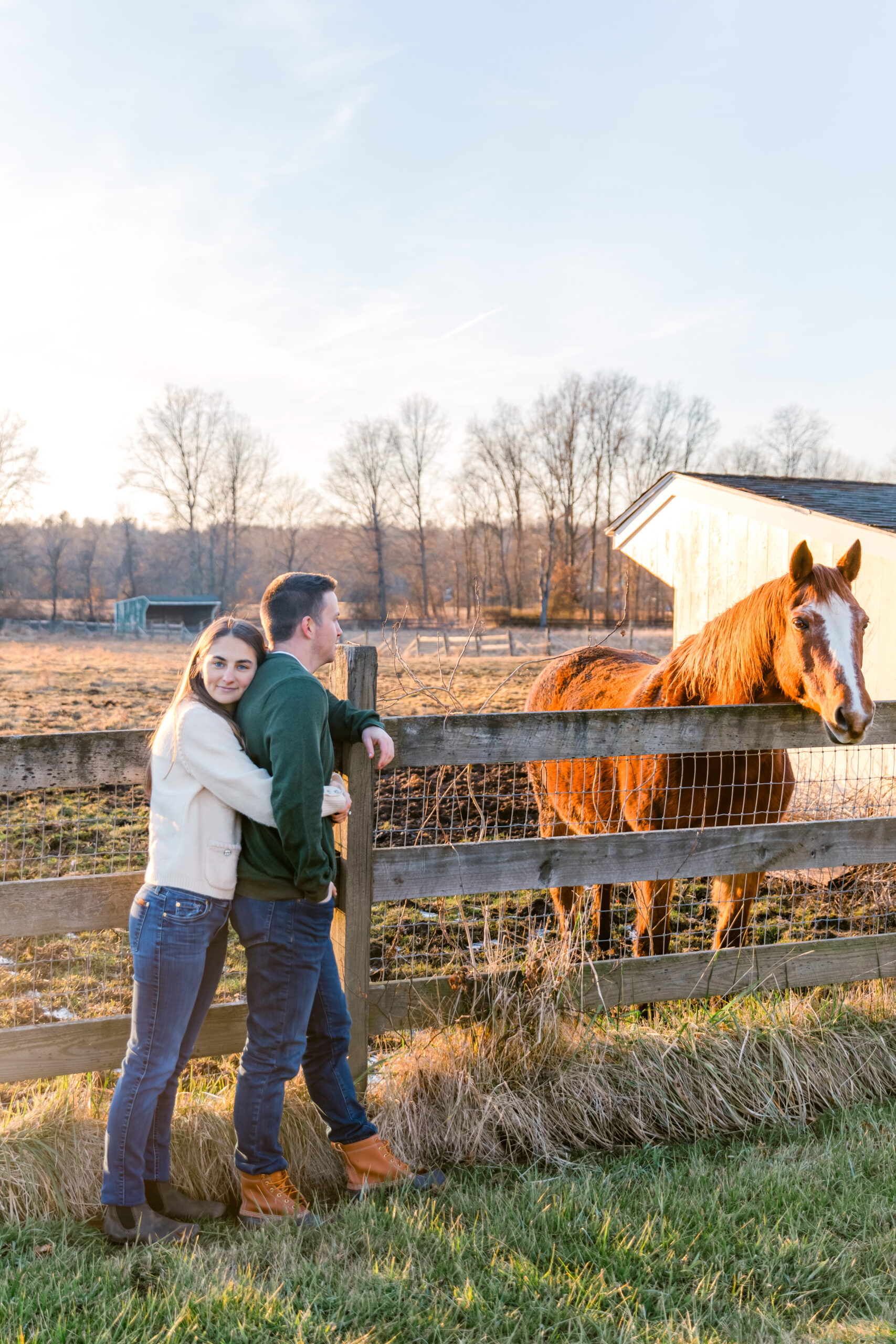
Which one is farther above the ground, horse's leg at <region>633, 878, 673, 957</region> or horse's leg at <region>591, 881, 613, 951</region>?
horse's leg at <region>633, 878, 673, 957</region>

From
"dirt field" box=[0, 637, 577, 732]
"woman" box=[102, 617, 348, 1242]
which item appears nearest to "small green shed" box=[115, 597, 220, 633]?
"dirt field" box=[0, 637, 577, 732]

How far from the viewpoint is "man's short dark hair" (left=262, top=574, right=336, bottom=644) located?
268 centimetres

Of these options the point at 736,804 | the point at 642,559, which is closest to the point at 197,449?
the point at 642,559

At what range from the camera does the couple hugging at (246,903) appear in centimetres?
246

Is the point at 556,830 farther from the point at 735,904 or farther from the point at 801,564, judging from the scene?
the point at 801,564

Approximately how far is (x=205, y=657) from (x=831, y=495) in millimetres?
8632

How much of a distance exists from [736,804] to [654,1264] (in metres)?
2.23

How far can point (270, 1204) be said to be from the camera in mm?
2590

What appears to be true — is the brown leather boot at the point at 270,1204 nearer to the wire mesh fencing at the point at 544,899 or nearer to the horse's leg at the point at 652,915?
the wire mesh fencing at the point at 544,899

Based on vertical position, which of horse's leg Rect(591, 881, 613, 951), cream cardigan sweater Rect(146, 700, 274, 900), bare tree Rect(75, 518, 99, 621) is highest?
bare tree Rect(75, 518, 99, 621)

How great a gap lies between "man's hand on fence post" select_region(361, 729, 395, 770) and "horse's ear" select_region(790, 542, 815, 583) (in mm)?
1890

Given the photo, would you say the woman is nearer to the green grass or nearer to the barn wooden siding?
the green grass

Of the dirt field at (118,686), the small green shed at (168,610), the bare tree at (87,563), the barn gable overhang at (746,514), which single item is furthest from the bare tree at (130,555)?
the barn gable overhang at (746,514)

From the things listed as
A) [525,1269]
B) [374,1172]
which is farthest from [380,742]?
[525,1269]
